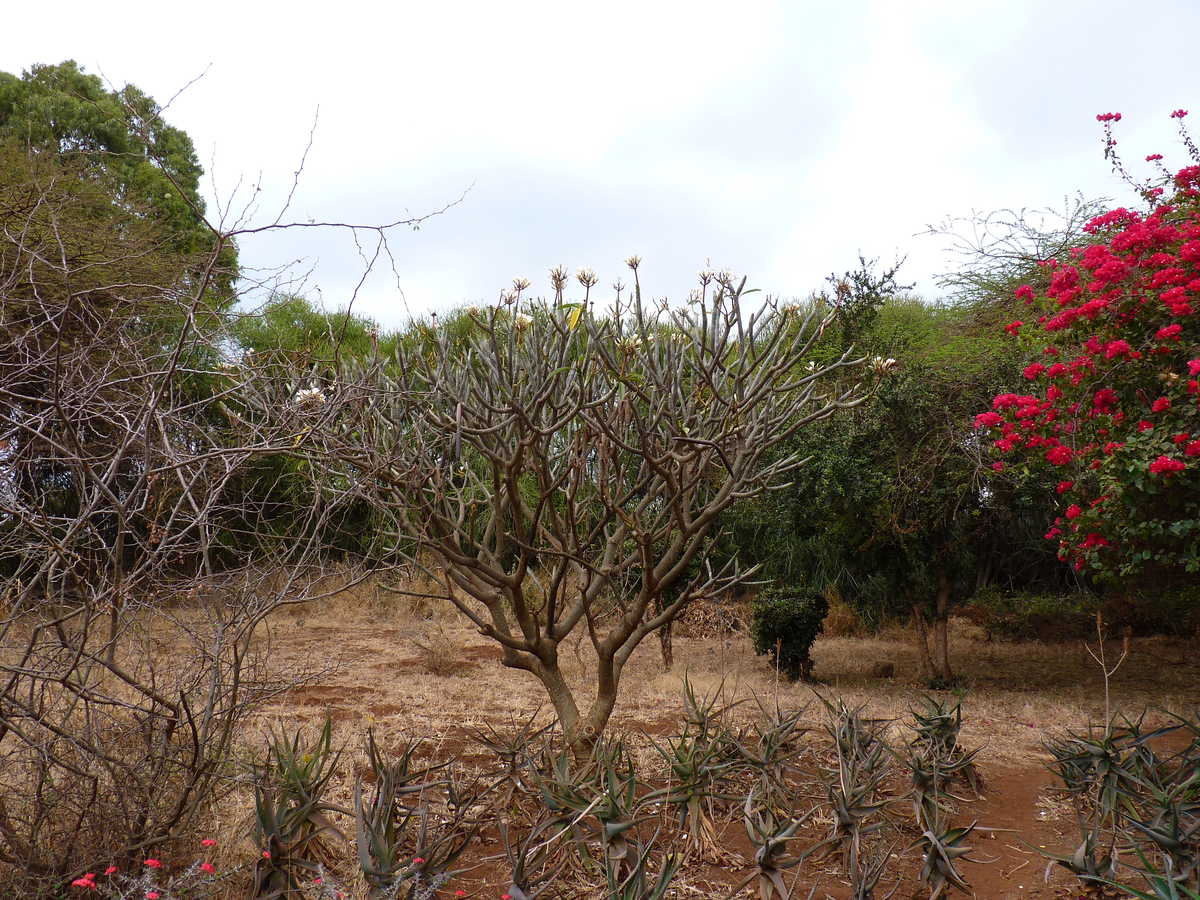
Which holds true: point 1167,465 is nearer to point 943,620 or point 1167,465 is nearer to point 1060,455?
point 1060,455

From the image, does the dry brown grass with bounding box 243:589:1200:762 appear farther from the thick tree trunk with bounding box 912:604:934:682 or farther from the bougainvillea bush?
the bougainvillea bush

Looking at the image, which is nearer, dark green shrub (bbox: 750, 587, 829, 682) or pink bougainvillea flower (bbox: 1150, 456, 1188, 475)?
pink bougainvillea flower (bbox: 1150, 456, 1188, 475)

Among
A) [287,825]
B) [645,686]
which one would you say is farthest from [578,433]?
[645,686]

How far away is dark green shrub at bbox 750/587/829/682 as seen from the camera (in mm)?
8836

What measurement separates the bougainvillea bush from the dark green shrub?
2943mm

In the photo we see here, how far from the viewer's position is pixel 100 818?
286cm

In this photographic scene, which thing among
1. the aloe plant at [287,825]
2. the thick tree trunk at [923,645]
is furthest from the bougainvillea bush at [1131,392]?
the aloe plant at [287,825]

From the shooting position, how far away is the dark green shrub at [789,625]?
8836 mm

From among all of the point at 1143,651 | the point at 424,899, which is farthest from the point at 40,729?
the point at 1143,651

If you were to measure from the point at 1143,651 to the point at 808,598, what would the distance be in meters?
5.20

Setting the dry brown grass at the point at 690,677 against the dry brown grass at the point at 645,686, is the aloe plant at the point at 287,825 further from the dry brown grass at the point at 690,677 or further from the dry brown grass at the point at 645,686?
the dry brown grass at the point at 690,677

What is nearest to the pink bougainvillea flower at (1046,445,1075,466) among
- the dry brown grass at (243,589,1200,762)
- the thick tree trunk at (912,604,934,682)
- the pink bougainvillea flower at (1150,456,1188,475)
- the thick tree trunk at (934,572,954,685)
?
the pink bougainvillea flower at (1150,456,1188,475)

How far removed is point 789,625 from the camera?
8.92 metres

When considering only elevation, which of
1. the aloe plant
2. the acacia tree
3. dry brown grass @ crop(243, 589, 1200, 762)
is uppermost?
the acacia tree
